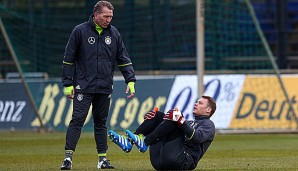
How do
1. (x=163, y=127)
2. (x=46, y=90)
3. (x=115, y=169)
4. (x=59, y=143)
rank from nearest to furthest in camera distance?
(x=163, y=127) < (x=115, y=169) < (x=59, y=143) < (x=46, y=90)

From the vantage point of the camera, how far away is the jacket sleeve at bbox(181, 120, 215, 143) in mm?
10445

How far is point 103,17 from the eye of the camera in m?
11.3

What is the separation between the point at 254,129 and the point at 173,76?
2.39m

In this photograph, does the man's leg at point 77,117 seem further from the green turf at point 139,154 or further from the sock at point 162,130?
the sock at point 162,130

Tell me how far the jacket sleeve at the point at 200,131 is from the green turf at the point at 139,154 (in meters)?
0.85

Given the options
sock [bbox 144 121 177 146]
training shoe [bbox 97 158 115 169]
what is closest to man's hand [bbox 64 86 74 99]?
training shoe [bbox 97 158 115 169]

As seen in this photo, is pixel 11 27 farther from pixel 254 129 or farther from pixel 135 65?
pixel 254 129

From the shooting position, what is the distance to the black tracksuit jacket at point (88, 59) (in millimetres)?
11414

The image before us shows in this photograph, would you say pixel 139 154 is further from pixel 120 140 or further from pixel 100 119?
pixel 120 140

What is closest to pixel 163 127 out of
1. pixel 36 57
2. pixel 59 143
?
pixel 59 143

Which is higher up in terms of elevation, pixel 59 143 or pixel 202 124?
pixel 202 124

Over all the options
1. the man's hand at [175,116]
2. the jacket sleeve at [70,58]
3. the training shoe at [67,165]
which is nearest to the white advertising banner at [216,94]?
the jacket sleeve at [70,58]

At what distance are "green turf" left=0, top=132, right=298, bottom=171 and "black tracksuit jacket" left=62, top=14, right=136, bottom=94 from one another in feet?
3.36

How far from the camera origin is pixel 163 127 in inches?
414
